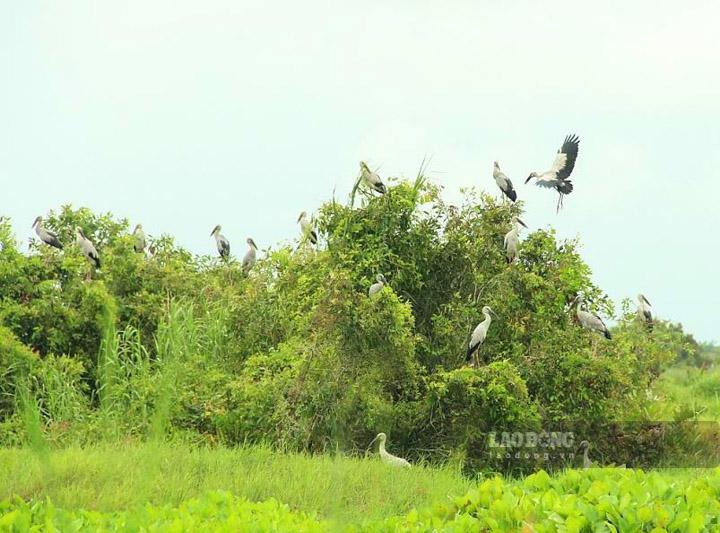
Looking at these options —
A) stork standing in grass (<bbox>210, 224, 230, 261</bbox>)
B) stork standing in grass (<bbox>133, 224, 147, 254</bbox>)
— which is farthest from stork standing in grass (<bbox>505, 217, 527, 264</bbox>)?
stork standing in grass (<bbox>210, 224, 230, 261</bbox>)

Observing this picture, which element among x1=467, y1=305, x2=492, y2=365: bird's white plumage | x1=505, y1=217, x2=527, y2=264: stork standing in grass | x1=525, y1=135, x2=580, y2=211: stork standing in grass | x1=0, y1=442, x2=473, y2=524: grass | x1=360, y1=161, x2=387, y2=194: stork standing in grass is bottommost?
x1=0, y1=442, x2=473, y2=524: grass

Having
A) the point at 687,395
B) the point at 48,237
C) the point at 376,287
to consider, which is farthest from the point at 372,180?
the point at 687,395

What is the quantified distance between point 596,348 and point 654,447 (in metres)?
1.65

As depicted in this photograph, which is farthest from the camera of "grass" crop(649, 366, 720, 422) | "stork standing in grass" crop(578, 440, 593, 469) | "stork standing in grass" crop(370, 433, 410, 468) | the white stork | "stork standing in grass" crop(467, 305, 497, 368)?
"grass" crop(649, 366, 720, 422)

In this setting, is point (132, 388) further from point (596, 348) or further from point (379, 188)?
point (596, 348)

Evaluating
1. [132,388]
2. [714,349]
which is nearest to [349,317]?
[132,388]

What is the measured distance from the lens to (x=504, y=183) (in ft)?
36.3

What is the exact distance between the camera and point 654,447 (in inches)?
438

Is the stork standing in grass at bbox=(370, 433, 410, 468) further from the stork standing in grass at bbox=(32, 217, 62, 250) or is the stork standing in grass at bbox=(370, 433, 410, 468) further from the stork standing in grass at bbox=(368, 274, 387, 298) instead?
the stork standing in grass at bbox=(32, 217, 62, 250)

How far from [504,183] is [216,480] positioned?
5284mm

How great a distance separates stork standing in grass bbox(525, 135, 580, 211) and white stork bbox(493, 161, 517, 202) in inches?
63.9

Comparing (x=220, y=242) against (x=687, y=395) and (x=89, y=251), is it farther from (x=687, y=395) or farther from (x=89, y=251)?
(x=687, y=395)

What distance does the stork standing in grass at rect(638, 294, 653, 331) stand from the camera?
1267cm

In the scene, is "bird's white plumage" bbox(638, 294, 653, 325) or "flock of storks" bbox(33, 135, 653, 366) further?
"bird's white plumage" bbox(638, 294, 653, 325)
